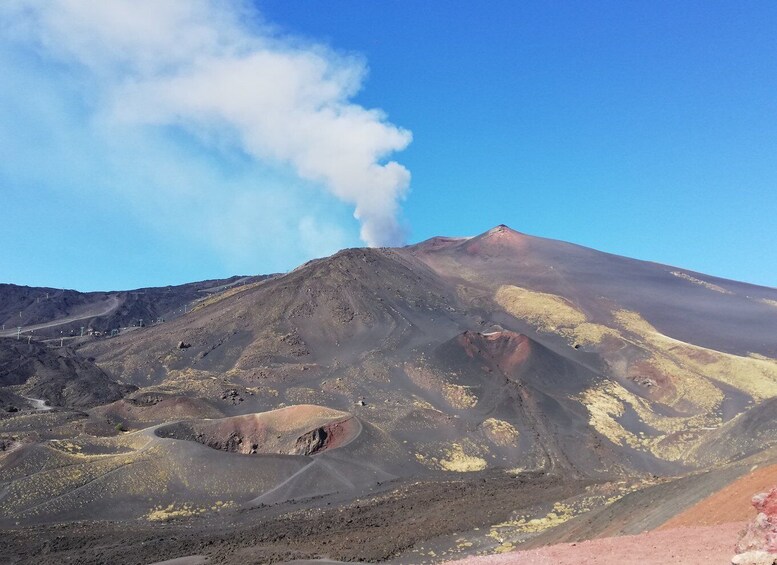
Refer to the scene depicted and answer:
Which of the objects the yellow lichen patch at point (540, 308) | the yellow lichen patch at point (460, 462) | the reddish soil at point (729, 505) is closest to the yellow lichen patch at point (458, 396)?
the yellow lichen patch at point (460, 462)

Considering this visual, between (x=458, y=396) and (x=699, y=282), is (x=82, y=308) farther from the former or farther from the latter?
(x=699, y=282)

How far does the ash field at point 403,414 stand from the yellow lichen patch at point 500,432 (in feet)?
0.84

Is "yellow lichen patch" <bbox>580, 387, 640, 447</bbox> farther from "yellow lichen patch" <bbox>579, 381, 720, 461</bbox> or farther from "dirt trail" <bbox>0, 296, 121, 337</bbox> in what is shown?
"dirt trail" <bbox>0, 296, 121, 337</bbox>

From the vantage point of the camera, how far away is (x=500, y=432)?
55.3 meters

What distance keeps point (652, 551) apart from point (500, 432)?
1593 inches

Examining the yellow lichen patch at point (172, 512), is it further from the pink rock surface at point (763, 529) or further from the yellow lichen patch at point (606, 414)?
the yellow lichen patch at point (606, 414)

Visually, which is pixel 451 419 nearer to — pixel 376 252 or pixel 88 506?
pixel 88 506

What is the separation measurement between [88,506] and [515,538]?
22820 mm

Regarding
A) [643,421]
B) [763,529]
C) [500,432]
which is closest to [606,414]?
[643,421]

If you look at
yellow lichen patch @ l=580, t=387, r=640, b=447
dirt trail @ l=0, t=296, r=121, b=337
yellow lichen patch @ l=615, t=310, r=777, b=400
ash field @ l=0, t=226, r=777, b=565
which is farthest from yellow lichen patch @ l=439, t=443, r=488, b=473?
dirt trail @ l=0, t=296, r=121, b=337

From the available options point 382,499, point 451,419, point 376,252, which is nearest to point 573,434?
point 451,419

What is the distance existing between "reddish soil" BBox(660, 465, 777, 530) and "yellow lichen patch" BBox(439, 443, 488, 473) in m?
28.1

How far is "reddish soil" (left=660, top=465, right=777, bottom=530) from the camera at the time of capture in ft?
58.5

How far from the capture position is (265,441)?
47.8 meters
